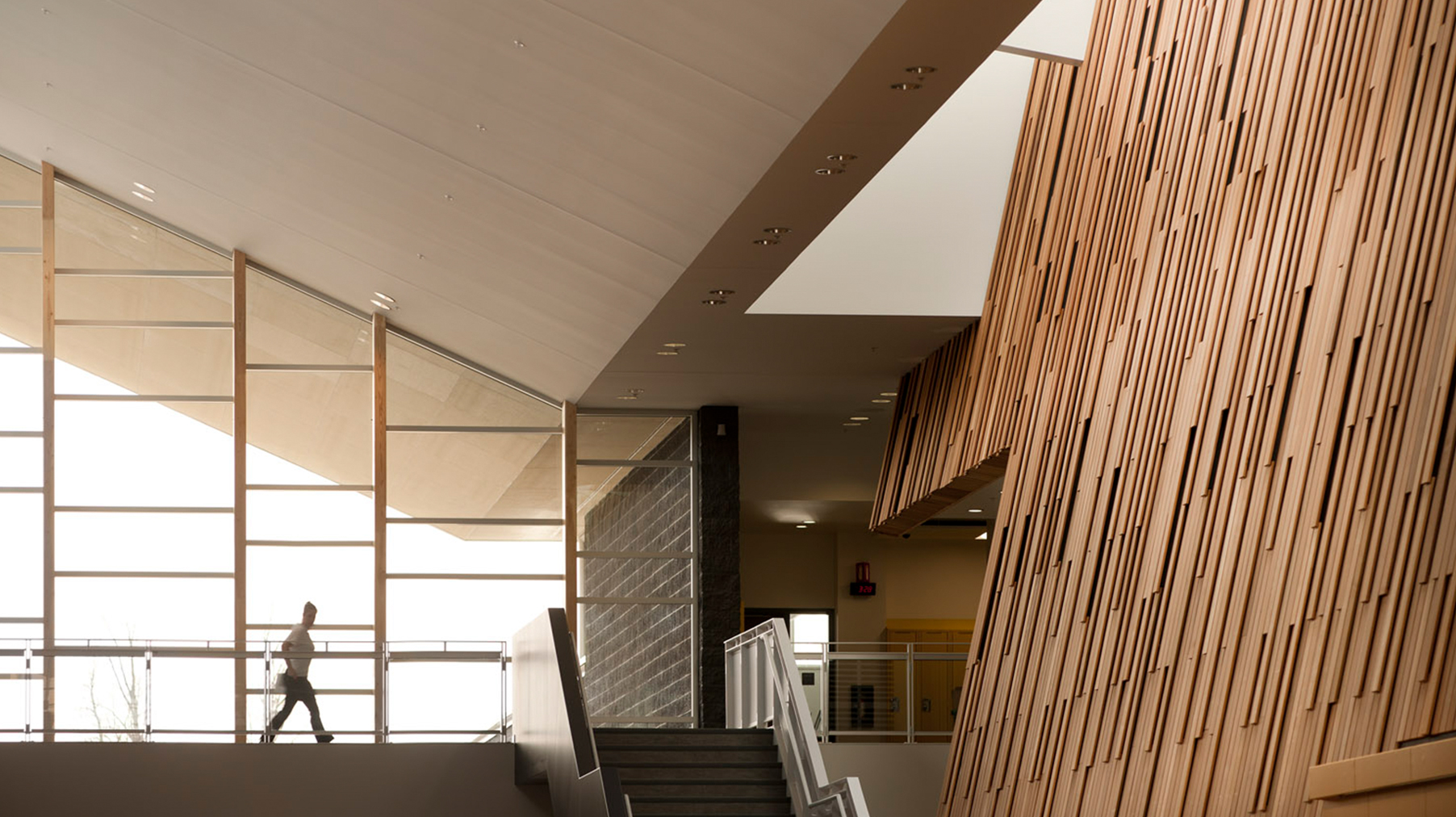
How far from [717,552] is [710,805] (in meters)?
5.52

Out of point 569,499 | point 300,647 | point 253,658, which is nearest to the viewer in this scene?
point 253,658

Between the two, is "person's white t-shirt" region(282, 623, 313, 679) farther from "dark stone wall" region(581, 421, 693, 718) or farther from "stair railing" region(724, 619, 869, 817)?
"stair railing" region(724, 619, 869, 817)

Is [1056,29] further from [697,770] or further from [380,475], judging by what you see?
[380,475]

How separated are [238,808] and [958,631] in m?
12.6

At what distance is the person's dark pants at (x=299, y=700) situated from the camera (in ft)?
43.6

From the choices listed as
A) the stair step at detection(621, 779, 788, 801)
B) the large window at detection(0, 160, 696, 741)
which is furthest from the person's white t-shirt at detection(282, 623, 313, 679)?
the stair step at detection(621, 779, 788, 801)

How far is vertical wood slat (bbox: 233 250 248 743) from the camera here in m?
17.0

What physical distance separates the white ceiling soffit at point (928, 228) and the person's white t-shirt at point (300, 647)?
4.76m

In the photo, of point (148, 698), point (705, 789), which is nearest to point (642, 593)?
point (705, 789)

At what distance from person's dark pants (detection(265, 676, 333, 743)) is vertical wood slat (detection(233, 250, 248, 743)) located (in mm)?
3358

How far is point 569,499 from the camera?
18.0 metres

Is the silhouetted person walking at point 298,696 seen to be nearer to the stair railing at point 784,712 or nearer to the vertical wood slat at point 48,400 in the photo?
the stair railing at point 784,712

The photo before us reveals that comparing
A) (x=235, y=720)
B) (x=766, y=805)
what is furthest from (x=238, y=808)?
(x=766, y=805)

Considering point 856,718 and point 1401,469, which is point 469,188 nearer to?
point 856,718
